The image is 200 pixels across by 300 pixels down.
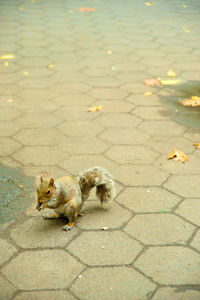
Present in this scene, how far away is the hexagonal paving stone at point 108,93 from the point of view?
5.75 meters

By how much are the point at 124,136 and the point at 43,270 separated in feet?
7.25

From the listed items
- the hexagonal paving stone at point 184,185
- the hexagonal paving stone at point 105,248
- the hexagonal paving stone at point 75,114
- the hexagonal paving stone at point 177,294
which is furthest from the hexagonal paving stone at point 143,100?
the hexagonal paving stone at point 177,294

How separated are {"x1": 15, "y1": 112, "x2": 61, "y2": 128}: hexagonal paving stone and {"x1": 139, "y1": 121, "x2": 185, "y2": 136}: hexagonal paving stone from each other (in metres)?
1.04

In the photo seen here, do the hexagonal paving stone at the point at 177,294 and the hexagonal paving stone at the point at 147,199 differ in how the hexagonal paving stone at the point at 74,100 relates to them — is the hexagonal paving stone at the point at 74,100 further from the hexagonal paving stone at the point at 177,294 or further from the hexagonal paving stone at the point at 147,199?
the hexagonal paving stone at the point at 177,294

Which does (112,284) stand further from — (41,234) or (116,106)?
(116,106)

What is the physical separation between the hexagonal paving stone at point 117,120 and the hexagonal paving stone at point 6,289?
258 centimetres

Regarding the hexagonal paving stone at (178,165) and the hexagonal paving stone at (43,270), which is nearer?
the hexagonal paving stone at (43,270)

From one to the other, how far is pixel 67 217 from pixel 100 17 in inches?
287

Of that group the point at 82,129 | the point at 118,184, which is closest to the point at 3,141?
the point at 82,129

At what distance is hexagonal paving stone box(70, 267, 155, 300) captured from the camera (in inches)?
107

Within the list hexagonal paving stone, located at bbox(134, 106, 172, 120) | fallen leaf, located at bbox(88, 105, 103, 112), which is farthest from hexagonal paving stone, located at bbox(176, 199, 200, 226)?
fallen leaf, located at bbox(88, 105, 103, 112)

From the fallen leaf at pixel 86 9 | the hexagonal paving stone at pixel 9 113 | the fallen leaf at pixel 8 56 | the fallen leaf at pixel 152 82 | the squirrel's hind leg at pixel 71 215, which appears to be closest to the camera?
the squirrel's hind leg at pixel 71 215

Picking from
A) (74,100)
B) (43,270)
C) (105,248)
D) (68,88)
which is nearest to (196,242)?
(105,248)

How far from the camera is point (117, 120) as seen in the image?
5141 mm
